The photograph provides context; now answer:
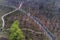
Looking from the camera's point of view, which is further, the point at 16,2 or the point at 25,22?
the point at 16,2

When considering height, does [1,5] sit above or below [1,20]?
above

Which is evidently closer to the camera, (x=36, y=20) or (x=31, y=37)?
(x=31, y=37)

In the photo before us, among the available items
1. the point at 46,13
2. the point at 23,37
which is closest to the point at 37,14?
the point at 46,13

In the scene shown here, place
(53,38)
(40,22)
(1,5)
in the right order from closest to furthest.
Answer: (53,38), (40,22), (1,5)

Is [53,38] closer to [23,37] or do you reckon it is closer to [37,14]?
[23,37]

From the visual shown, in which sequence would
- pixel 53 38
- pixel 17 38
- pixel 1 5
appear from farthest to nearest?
pixel 1 5
pixel 53 38
pixel 17 38

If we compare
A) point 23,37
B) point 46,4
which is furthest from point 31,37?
point 46,4

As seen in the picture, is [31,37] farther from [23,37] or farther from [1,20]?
[1,20]

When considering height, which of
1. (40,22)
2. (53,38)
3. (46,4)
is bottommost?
(53,38)

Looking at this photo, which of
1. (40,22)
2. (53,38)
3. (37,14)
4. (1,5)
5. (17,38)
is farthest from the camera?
(1,5)
